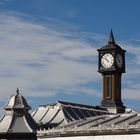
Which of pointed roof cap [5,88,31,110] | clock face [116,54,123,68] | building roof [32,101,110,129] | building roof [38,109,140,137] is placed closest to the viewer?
building roof [38,109,140,137]

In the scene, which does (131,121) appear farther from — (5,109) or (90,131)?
(5,109)

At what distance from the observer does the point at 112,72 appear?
110 metres

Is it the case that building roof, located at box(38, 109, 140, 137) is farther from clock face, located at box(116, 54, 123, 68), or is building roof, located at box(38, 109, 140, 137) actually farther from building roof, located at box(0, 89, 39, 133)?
clock face, located at box(116, 54, 123, 68)

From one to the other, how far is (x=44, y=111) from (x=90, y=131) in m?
26.9

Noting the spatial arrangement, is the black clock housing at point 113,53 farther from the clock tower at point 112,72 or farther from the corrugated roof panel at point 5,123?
the corrugated roof panel at point 5,123

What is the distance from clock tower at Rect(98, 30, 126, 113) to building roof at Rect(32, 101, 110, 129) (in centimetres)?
1965

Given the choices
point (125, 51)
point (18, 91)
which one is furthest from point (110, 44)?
point (18, 91)

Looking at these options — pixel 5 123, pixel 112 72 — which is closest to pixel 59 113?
pixel 5 123

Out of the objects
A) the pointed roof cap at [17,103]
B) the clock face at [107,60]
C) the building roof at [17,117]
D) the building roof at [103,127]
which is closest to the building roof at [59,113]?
the building roof at [17,117]

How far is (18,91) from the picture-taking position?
Result: 77.6 metres

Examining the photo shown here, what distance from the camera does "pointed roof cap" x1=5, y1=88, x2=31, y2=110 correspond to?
7669 centimetres

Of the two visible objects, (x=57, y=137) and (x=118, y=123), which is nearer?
(x=118, y=123)

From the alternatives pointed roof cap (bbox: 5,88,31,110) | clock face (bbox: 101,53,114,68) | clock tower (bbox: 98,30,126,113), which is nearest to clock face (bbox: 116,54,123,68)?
clock tower (bbox: 98,30,126,113)

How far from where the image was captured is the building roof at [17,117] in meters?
75.1
